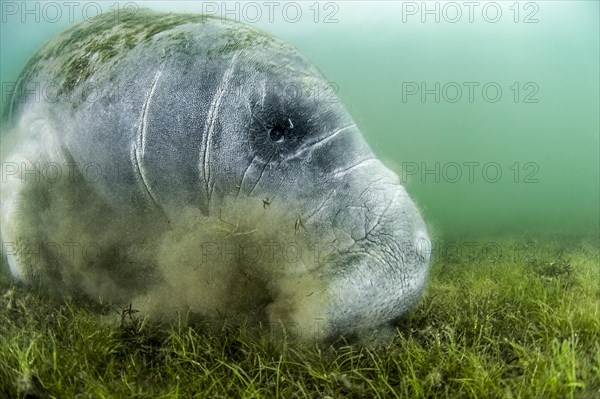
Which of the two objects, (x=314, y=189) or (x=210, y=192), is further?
(x=210, y=192)

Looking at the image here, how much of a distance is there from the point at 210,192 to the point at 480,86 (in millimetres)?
102265

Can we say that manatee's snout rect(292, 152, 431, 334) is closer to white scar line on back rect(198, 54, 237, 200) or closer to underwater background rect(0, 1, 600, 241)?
white scar line on back rect(198, 54, 237, 200)

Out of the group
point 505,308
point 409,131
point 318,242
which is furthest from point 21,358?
point 409,131

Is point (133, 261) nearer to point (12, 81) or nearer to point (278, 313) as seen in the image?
point (278, 313)

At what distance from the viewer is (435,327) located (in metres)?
3.73

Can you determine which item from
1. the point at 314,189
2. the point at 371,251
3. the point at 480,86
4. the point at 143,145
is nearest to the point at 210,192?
the point at 143,145

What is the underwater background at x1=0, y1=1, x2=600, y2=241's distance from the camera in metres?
55.8

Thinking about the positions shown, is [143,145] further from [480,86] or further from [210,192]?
[480,86]

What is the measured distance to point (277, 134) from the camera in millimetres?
3266

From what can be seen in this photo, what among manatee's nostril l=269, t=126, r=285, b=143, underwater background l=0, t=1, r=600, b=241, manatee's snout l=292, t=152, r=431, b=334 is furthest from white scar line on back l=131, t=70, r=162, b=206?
underwater background l=0, t=1, r=600, b=241

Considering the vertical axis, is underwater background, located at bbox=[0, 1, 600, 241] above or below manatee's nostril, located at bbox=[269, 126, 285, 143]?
below

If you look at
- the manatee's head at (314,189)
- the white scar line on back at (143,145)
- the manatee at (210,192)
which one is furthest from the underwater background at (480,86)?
the white scar line on back at (143,145)

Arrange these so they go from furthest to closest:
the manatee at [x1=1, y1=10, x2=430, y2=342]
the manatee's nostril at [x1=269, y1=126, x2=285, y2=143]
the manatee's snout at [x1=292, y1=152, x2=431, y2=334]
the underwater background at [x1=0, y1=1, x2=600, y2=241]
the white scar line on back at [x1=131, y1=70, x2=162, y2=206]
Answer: the underwater background at [x1=0, y1=1, x2=600, y2=241]
the white scar line on back at [x1=131, y1=70, x2=162, y2=206]
the manatee's nostril at [x1=269, y1=126, x2=285, y2=143]
the manatee at [x1=1, y1=10, x2=430, y2=342]
the manatee's snout at [x1=292, y1=152, x2=431, y2=334]

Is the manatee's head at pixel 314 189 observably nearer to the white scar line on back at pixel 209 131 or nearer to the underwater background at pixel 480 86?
the white scar line on back at pixel 209 131
